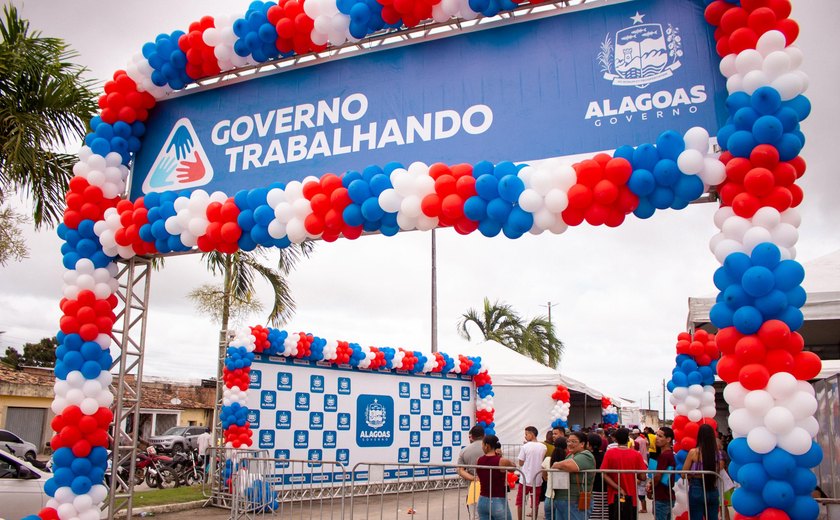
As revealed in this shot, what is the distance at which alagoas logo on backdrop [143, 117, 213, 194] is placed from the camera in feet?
26.7

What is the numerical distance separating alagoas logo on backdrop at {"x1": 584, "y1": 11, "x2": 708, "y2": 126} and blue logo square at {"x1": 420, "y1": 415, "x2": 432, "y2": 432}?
436 inches

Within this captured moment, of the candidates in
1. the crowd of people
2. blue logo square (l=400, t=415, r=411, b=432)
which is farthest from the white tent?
the crowd of people

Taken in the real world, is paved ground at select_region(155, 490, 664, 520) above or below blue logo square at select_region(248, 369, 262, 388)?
below

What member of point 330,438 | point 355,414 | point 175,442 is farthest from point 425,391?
point 175,442

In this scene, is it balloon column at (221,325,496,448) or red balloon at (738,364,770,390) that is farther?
balloon column at (221,325,496,448)

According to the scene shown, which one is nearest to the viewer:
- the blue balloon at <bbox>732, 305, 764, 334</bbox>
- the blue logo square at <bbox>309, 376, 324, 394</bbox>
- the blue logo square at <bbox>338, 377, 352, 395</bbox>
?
the blue balloon at <bbox>732, 305, 764, 334</bbox>

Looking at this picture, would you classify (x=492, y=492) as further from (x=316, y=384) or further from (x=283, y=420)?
(x=316, y=384)

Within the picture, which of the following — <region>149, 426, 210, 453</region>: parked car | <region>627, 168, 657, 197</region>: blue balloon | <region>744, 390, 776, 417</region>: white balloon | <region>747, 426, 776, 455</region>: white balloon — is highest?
<region>627, 168, 657, 197</region>: blue balloon

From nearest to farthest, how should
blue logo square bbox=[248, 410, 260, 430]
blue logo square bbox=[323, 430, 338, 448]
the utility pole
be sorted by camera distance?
blue logo square bbox=[248, 410, 260, 430] → blue logo square bbox=[323, 430, 338, 448] → the utility pole

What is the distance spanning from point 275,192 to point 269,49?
1.89m

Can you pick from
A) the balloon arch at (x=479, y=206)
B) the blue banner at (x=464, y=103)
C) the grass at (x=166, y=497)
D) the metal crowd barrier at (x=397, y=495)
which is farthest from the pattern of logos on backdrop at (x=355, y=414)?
the blue banner at (x=464, y=103)

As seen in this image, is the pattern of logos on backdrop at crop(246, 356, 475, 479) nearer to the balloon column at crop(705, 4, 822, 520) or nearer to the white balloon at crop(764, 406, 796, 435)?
the balloon column at crop(705, 4, 822, 520)

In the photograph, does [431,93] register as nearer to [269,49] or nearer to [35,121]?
[269,49]

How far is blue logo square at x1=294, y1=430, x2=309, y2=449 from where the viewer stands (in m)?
13.0
